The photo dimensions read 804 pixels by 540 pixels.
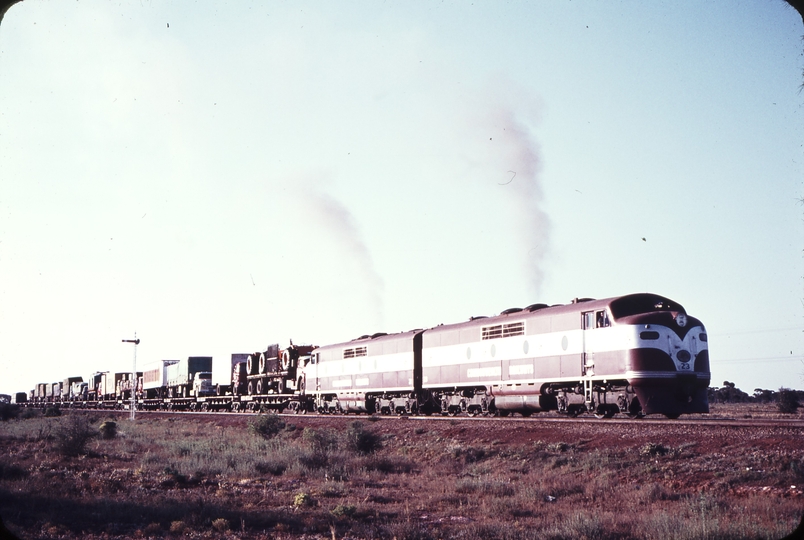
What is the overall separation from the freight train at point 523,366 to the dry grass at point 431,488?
106 inches

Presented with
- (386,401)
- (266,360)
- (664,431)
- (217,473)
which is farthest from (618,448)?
(266,360)

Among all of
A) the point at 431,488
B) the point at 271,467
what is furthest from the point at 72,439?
the point at 431,488

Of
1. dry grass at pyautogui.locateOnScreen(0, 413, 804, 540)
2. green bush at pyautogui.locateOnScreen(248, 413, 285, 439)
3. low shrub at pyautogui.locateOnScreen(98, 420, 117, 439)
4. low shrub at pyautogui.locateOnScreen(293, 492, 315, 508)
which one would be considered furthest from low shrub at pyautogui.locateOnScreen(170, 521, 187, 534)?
low shrub at pyautogui.locateOnScreen(98, 420, 117, 439)

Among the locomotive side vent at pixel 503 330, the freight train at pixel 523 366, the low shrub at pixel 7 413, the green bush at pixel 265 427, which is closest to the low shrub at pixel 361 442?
the freight train at pixel 523 366

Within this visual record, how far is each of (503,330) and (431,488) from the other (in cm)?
1191

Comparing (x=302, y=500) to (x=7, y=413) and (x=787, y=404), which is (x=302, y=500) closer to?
(x=787, y=404)

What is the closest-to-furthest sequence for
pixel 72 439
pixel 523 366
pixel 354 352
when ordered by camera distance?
1. pixel 72 439
2. pixel 523 366
3. pixel 354 352

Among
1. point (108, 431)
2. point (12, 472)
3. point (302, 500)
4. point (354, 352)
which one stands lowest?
point (108, 431)

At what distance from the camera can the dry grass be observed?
40.2 feet

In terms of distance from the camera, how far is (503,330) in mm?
28391

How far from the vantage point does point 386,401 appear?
37500mm

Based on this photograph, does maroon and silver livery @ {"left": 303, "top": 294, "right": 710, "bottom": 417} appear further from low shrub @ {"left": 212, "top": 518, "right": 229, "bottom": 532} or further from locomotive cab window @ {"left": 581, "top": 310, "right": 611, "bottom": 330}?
low shrub @ {"left": 212, "top": 518, "right": 229, "bottom": 532}

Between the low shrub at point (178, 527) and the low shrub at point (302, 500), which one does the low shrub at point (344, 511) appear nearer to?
the low shrub at point (302, 500)

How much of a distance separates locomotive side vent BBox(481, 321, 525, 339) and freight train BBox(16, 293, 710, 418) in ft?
0.14
